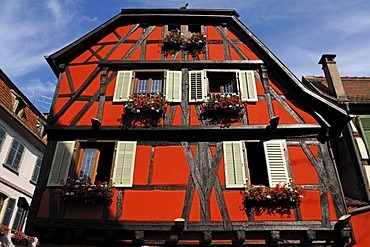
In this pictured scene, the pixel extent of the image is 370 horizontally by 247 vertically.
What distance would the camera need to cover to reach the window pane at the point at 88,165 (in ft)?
27.0

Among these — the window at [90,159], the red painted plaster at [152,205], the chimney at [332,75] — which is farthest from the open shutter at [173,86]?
the chimney at [332,75]

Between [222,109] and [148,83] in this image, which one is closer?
[222,109]

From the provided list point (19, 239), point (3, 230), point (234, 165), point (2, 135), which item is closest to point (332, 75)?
point (234, 165)

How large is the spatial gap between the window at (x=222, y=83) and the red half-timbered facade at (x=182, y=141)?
0.11ft

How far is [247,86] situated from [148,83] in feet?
10.2

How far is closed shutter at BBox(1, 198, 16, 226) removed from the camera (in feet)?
45.6

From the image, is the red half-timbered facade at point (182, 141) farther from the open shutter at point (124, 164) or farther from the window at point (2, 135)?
the window at point (2, 135)

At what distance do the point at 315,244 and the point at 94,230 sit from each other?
17.5 feet

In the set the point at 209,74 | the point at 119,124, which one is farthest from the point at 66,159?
the point at 209,74

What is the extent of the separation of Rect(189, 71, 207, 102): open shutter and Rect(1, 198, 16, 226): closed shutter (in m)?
10.6

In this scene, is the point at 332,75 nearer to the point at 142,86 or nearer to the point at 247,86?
the point at 247,86

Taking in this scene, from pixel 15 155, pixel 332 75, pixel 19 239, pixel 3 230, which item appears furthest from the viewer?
pixel 15 155

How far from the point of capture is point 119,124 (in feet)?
28.6

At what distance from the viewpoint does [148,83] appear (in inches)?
388
